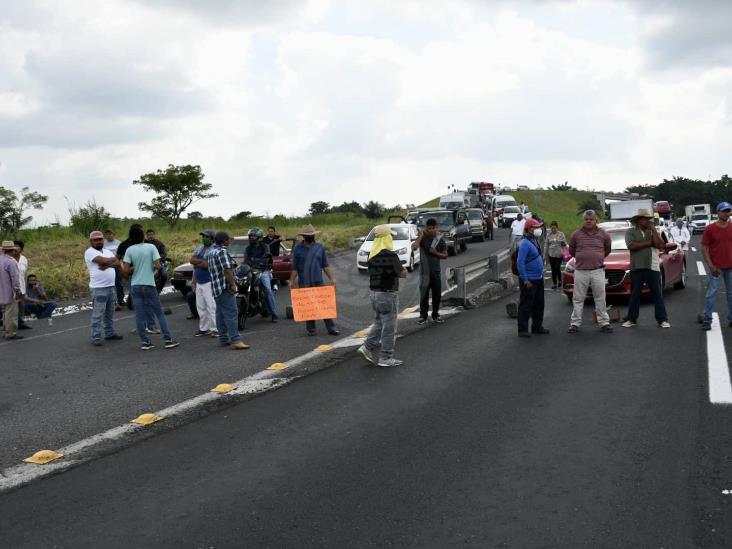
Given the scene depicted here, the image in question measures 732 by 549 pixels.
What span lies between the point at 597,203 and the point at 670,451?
13194 centimetres

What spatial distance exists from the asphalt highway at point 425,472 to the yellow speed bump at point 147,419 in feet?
1.50

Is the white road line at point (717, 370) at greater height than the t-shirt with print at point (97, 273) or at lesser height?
lesser

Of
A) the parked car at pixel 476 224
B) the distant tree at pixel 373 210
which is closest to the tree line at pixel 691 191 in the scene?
the distant tree at pixel 373 210

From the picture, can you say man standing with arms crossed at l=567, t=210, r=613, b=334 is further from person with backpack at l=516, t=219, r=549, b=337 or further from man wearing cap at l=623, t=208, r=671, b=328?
person with backpack at l=516, t=219, r=549, b=337

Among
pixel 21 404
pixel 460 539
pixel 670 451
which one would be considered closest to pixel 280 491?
pixel 460 539

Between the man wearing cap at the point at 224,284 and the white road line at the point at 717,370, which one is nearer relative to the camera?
the white road line at the point at 717,370

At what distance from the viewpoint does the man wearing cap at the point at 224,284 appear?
38.4 ft

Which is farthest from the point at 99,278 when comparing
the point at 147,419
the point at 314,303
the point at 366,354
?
the point at 147,419

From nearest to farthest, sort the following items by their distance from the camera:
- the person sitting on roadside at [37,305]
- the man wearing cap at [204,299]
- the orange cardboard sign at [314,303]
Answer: the orange cardboard sign at [314,303] → the man wearing cap at [204,299] → the person sitting on roadside at [37,305]

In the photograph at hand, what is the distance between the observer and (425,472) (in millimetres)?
5770

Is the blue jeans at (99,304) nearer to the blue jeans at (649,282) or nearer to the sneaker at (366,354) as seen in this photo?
the sneaker at (366,354)

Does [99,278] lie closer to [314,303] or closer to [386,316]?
[314,303]

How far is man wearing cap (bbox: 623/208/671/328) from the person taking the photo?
12.5 m

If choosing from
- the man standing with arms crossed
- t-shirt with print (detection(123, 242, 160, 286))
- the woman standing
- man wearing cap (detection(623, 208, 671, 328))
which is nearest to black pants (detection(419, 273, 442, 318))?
the man standing with arms crossed
